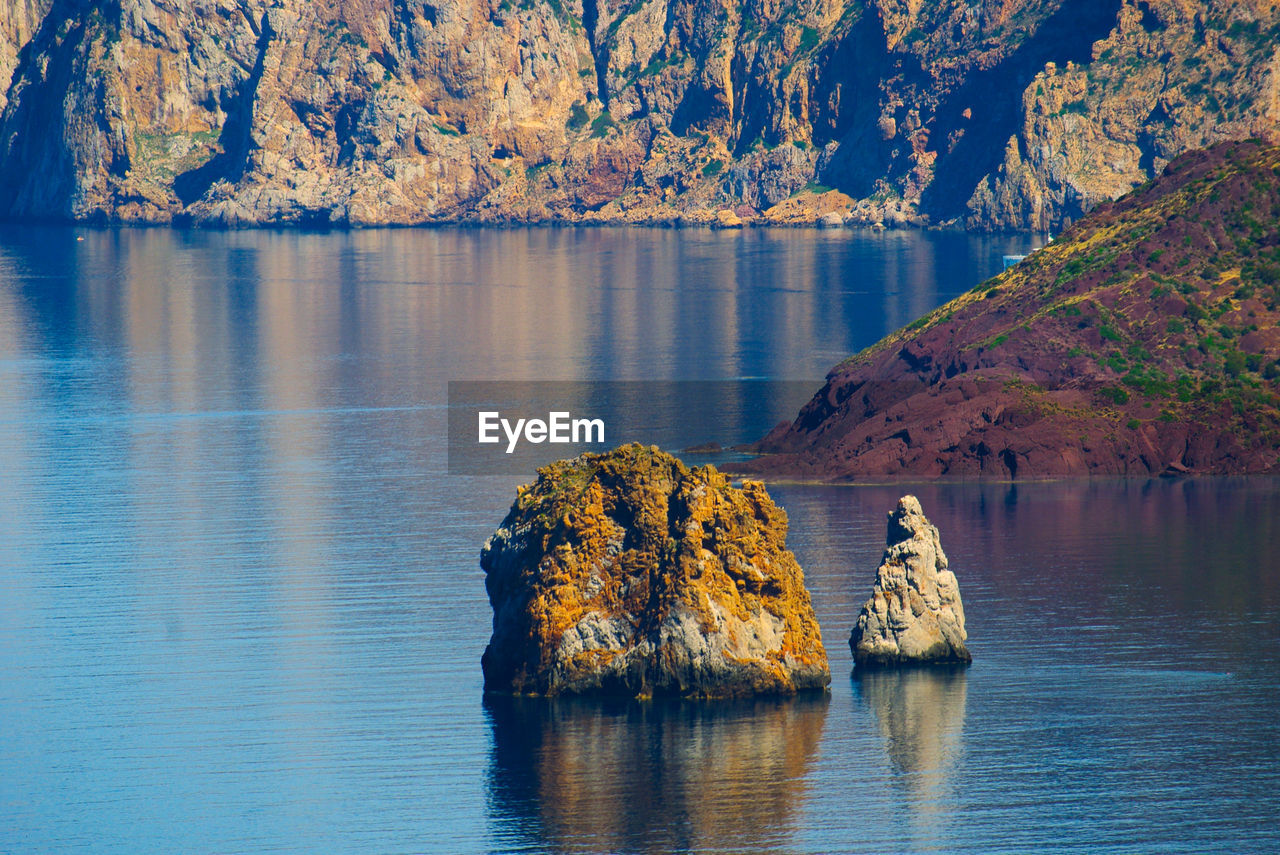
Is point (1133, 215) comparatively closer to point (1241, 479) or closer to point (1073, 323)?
point (1073, 323)

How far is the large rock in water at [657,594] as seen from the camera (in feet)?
177

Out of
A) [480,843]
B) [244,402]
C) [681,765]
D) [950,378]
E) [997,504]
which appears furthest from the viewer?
[244,402]

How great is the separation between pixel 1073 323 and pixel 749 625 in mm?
61184

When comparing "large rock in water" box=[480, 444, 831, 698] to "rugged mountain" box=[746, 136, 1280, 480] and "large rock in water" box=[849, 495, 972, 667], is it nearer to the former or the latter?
"large rock in water" box=[849, 495, 972, 667]

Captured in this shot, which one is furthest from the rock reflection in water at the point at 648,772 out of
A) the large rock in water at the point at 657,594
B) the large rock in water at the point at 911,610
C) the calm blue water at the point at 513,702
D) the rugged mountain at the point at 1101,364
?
the rugged mountain at the point at 1101,364

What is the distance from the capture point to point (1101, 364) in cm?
10519

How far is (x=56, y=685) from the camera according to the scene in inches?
2346

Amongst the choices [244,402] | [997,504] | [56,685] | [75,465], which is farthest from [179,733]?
[244,402]

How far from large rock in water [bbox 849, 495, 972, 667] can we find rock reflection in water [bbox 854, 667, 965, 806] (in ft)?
2.13

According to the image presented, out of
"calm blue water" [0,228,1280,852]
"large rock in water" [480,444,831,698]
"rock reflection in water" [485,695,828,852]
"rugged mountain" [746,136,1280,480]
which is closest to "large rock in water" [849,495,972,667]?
"calm blue water" [0,228,1280,852]

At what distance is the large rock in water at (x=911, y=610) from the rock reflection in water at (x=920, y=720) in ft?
2.13

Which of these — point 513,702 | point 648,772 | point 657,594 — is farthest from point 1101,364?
point 648,772

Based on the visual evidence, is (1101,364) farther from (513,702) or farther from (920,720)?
(513,702)

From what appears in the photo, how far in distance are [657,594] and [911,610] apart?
402 inches
